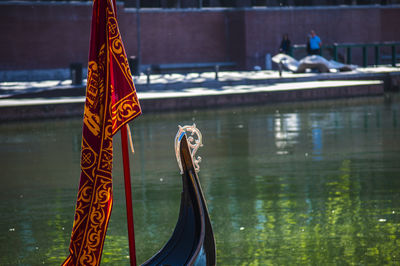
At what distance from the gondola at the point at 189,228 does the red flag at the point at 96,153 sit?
1.57ft

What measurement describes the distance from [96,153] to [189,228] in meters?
0.80

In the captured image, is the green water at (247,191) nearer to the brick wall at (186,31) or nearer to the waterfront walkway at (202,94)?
the waterfront walkway at (202,94)

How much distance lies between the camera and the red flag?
495 cm

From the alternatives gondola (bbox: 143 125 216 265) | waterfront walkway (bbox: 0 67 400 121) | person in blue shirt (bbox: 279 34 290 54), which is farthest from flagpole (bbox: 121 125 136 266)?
person in blue shirt (bbox: 279 34 290 54)

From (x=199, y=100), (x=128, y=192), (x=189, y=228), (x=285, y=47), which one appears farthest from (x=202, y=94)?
(x=285, y=47)

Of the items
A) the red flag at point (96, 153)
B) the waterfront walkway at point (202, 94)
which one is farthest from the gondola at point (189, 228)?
the waterfront walkway at point (202, 94)

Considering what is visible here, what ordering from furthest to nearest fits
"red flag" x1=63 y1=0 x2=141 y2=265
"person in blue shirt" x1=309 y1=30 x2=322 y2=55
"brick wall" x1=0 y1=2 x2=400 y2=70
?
"brick wall" x1=0 y1=2 x2=400 y2=70
"person in blue shirt" x1=309 y1=30 x2=322 y2=55
"red flag" x1=63 y1=0 x2=141 y2=265

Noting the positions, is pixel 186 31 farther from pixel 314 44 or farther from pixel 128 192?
pixel 128 192

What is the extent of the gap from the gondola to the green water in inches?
63.3

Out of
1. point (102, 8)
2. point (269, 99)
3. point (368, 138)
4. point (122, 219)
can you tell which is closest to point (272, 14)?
point (269, 99)

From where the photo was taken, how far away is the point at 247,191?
33.2ft

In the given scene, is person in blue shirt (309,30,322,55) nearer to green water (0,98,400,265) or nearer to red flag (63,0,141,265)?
green water (0,98,400,265)

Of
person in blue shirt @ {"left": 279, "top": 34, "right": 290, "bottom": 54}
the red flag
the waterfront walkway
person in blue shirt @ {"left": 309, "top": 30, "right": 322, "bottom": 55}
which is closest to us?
the red flag

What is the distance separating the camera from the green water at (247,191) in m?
7.41
